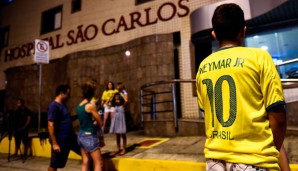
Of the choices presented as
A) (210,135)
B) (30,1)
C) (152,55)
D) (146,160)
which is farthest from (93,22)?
(210,135)

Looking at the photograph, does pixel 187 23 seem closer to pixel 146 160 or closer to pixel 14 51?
pixel 146 160

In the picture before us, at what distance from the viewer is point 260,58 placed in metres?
1.36

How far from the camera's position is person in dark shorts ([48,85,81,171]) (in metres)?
4.18

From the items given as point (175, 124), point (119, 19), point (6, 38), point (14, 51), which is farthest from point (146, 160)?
point (6, 38)

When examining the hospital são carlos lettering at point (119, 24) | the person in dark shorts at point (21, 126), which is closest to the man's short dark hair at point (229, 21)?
the person in dark shorts at point (21, 126)

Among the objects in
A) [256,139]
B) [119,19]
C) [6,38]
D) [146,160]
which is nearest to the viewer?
[256,139]

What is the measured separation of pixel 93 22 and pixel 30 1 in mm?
6038

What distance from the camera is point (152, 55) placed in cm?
961

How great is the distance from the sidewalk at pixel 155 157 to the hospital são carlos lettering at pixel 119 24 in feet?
17.5

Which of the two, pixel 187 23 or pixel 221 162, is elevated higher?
pixel 187 23

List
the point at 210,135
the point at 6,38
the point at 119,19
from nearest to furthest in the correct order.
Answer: the point at 210,135 → the point at 119,19 → the point at 6,38

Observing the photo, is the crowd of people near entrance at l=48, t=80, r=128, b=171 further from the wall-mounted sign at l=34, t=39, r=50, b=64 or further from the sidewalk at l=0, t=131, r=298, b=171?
the wall-mounted sign at l=34, t=39, r=50, b=64

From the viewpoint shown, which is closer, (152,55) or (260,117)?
(260,117)

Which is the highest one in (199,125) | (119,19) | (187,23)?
(119,19)
